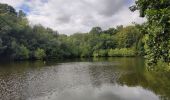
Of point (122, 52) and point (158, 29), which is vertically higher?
point (122, 52)

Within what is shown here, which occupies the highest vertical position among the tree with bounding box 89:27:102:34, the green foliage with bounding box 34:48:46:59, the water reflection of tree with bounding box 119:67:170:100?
the tree with bounding box 89:27:102:34

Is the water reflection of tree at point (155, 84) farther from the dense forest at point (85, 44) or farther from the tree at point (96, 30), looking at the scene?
the tree at point (96, 30)

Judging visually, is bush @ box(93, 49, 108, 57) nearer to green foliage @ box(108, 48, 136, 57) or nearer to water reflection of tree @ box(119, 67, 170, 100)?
green foliage @ box(108, 48, 136, 57)

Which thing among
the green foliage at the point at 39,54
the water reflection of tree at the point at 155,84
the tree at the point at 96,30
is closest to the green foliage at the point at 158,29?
the water reflection of tree at the point at 155,84

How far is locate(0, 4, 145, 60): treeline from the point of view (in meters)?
81.9

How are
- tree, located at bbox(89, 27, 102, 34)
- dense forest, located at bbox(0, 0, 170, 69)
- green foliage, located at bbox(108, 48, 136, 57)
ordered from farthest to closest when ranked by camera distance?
tree, located at bbox(89, 27, 102, 34) → green foliage, located at bbox(108, 48, 136, 57) → dense forest, located at bbox(0, 0, 170, 69)

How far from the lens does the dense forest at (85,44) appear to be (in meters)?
12.9

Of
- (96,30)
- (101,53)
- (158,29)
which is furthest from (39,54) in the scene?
(158,29)

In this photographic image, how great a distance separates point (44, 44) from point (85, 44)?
31653 millimetres

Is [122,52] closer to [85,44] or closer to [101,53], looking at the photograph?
[101,53]

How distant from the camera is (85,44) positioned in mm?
123062

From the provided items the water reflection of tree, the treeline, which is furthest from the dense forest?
the water reflection of tree

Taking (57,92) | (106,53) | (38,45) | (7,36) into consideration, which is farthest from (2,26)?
(57,92)

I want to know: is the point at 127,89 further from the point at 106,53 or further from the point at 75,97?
the point at 106,53
